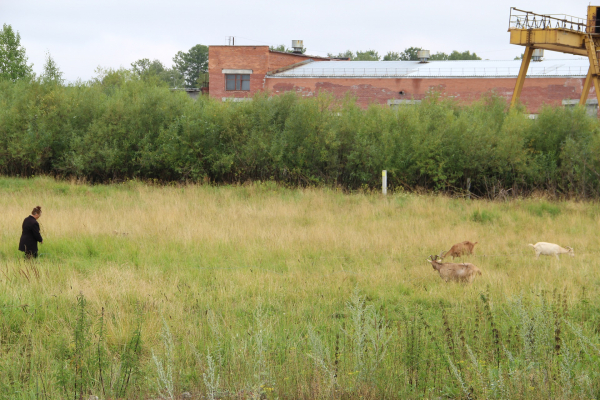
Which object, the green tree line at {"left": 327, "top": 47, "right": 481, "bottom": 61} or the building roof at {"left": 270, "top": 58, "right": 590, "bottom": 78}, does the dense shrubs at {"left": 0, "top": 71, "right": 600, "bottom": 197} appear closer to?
the building roof at {"left": 270, "top": 58, "right": 590, "bottom": 78}

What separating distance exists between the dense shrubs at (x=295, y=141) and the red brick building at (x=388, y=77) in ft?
51.9

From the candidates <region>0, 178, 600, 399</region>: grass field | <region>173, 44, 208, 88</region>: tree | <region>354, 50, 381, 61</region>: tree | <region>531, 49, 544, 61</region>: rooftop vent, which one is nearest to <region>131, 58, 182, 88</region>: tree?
<region>173, 44, 208, 88</region>: tree

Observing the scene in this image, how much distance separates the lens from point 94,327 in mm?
5758

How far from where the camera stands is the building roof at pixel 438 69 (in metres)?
37.2

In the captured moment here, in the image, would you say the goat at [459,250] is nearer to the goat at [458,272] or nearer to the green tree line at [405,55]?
the goat at [458,272]

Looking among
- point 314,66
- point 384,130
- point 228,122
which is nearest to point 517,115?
point 384,130

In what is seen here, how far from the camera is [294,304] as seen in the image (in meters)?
6.79

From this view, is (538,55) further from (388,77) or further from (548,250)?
(548,250)

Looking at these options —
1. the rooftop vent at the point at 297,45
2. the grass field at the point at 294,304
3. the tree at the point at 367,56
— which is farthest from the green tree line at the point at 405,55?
the grass field at the point at 294,304

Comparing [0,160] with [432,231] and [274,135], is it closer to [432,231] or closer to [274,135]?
[274,135]

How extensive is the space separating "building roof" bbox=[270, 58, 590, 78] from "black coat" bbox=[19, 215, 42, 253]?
32.5 m

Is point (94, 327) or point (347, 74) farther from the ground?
point (347, 74)

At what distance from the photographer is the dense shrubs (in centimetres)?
1777

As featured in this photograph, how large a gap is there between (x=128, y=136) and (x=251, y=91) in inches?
795
